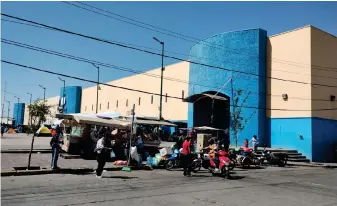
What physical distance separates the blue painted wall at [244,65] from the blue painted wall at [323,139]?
13.6 ft

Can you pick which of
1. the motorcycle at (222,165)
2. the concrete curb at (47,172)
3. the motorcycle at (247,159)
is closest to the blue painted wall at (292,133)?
the motorcycle at (247,159)

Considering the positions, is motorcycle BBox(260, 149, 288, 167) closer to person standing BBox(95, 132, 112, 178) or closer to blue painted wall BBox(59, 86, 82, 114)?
person standing BBox(95, 132, 112, 178)

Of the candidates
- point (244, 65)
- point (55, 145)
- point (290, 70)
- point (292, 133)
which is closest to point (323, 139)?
point (292, 133)

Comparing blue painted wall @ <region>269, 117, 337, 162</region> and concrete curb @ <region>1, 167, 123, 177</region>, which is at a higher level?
blue painted wall @ <region>269, 117, 337, 162</region>

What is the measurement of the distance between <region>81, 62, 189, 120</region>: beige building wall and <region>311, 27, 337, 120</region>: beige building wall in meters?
18.1

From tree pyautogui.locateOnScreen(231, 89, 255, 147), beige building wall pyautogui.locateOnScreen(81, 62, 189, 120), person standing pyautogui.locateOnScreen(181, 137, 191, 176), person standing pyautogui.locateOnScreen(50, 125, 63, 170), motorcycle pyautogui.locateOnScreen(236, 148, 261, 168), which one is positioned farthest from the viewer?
beige building wall pyautogui.locateOnScreen(81, 62, 189, 120)

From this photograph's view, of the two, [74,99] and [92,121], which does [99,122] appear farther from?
[74,99]

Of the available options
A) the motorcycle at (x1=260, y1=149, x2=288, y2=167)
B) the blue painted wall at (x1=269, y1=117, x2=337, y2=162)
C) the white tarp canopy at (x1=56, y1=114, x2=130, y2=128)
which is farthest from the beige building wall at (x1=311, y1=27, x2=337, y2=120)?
the white tarp canopy at (x1=56, y1=114, x2=130, y2=128)

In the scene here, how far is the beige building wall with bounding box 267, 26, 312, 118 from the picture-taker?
26.6m

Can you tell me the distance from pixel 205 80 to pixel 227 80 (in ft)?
10.2

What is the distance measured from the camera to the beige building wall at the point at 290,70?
87.1 feet

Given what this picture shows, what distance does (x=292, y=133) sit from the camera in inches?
1066

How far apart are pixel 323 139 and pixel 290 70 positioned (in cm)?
604

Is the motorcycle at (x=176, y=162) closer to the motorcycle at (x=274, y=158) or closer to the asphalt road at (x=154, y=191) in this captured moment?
the asphalt road at (x=154, y=191)
